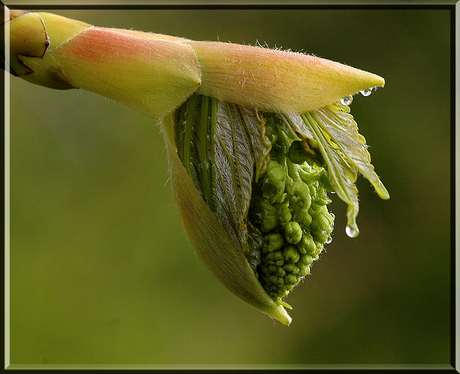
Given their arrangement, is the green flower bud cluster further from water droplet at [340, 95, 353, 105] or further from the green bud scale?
water droplet at [340, 95, 353, 105]

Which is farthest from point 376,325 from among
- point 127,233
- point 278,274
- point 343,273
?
point 278,274

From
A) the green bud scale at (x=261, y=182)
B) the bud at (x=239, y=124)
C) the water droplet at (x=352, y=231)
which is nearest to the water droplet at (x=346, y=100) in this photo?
the bud at (x=239, y=124)

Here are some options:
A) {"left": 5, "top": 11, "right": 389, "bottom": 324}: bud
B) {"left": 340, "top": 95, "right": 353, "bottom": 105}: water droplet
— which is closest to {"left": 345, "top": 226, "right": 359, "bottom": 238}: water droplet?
{"left": 5, "top": 11, "right": 389, "bottom": 324}: bud

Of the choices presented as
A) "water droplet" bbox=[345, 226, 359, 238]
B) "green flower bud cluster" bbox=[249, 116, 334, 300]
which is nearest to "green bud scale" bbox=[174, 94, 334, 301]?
"green flower bud cluster" bbox=[249, 116, 334, 300]

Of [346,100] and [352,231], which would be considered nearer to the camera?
[352,231]

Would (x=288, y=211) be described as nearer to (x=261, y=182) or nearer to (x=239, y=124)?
(x=261, y=182)

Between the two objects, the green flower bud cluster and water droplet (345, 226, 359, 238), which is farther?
the green flower bud cluster

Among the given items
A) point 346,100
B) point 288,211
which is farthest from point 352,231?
point 346,100

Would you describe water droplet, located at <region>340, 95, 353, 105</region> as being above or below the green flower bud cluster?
above
